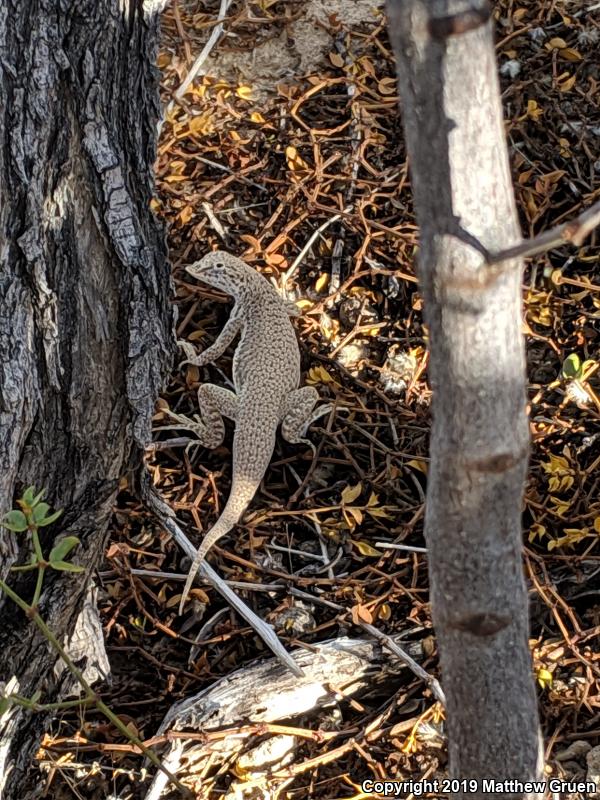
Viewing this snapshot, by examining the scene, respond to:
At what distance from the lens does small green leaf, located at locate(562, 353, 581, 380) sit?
11.4 feet

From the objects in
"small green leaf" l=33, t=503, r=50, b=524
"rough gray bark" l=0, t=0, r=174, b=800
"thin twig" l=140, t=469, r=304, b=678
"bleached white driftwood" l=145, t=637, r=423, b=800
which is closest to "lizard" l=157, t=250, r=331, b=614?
"thin twig" l=140, t=469, r=304, b=678

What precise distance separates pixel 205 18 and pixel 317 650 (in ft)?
10.8

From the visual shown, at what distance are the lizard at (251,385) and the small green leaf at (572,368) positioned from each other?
96 cm

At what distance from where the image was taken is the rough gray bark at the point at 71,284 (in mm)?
2520

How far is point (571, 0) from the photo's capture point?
4926 mm

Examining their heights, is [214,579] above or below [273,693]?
above

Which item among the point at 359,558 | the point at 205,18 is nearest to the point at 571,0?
the point at 205,18

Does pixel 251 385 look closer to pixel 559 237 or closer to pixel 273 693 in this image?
pixel 273 693

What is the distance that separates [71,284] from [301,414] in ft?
4.92

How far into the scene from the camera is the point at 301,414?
3.98m

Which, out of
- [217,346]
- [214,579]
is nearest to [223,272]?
[217,346]

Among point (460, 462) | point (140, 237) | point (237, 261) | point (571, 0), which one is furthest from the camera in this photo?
point (571, 0)

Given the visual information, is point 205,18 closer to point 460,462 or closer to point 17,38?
point 17,38

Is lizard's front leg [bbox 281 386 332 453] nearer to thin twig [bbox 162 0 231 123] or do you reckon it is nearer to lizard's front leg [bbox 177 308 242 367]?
lizard's front leg [bbox 177 308 242 367]
